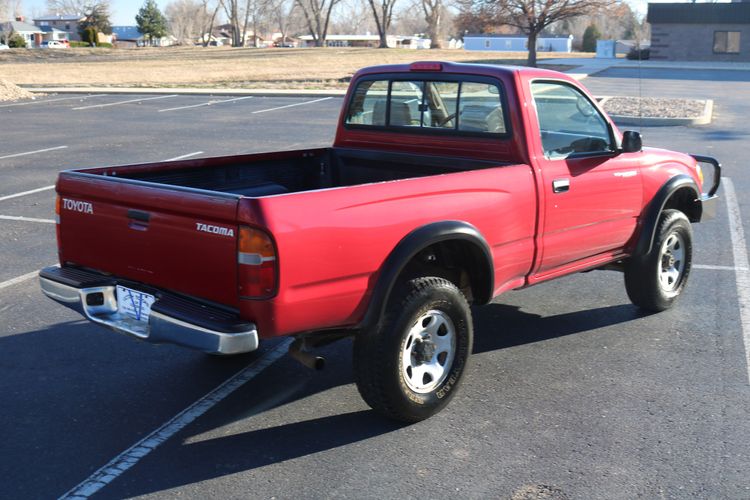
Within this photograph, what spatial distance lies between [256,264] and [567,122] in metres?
2.96

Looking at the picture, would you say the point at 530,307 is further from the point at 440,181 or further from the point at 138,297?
the point at 138,297

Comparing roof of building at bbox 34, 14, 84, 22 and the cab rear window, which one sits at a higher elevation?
roof of building at bbox 34, 14, 84, 22

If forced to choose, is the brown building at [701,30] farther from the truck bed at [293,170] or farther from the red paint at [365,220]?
the truck bed at [293,170]

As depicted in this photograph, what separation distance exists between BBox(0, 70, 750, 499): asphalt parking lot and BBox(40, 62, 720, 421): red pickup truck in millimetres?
394

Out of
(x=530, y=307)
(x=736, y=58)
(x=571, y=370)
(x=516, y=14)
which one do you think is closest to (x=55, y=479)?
(x=571, y=370)

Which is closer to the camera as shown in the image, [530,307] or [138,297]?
[138,297]

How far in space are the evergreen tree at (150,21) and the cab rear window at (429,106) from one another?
113023mm

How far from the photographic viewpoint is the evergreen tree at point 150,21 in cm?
11269

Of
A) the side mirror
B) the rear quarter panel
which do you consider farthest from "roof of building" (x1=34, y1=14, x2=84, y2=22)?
the rear quarter panel

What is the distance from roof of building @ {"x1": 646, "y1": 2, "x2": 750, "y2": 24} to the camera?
5625cm

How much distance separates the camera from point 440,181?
479 centimetres

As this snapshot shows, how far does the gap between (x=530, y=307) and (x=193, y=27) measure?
177584 millimetres

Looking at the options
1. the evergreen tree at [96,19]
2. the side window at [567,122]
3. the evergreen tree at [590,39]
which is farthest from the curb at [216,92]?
the evergreen tree at [96,19]

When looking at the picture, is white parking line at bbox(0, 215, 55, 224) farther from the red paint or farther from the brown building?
the brown building
